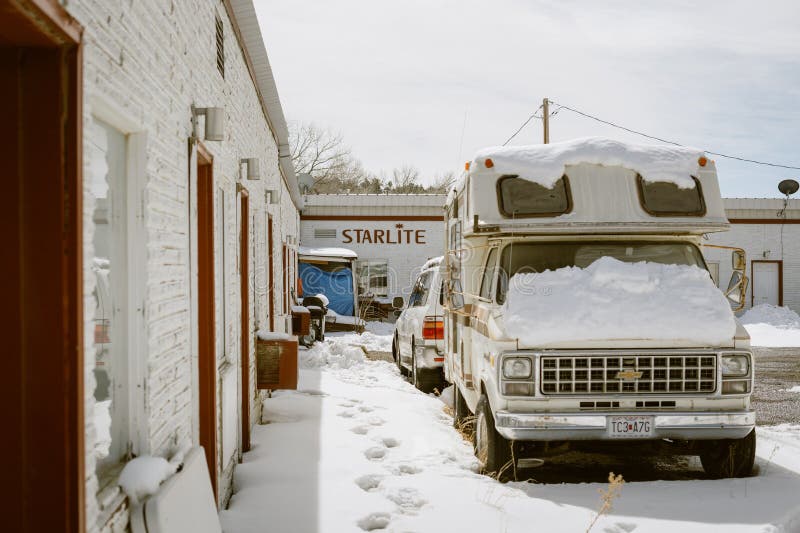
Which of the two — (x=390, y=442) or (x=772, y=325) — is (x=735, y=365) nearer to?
(x=390, y=442)

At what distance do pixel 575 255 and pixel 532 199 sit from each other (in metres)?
0.65

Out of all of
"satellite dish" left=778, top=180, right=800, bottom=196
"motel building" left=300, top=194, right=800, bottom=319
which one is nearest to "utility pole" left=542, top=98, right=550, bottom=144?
"motel building" left=300, top=194, right=800, bottom=319

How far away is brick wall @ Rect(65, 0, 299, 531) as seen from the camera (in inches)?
102

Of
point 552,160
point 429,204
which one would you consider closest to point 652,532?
point 552,160

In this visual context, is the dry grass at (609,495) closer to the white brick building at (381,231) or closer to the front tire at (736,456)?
the front tire at (736,456)

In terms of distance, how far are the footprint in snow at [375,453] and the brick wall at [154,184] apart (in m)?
1.65

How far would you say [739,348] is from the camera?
19.1ft

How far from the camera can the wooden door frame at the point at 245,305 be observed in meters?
6.93

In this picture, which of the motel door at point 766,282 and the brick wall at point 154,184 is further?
the motel door at point 766,282

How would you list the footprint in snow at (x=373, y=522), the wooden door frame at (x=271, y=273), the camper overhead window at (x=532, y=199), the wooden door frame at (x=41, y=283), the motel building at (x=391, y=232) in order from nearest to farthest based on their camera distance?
the wooden door frame at (x=41, y=283)
the footprint in snow at (x=373, y=522)
the camper overhead window at (x=532, y=199)
the wooden door frame at (x=271, y=273)
the motel building at (x=391, y=232)

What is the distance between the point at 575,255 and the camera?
6.56m

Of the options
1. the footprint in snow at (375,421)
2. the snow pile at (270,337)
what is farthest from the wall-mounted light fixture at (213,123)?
the footprint in snow at (375,421)

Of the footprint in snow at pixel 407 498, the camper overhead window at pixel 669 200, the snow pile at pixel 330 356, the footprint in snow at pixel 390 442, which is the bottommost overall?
the snow pile at pixel 330 356

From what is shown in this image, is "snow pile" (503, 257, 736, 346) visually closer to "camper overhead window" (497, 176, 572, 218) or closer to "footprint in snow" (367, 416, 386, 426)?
"camper overhead window" (497, 176, 572, 218)
